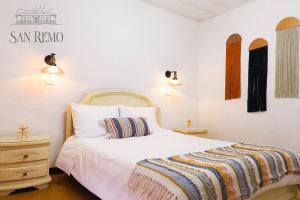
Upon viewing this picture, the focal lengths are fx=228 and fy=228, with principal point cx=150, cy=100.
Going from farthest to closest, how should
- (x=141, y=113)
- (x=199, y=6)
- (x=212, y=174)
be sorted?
1. (x=199, y=6)
2. (x=141, y=113)
3. (x=212, y=174)

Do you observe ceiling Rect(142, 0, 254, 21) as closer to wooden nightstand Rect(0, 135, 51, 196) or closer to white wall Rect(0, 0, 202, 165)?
white wall Rect(0, 0, 202, 165)

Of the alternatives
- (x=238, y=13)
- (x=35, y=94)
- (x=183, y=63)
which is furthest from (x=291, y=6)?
(x=35, y=94)

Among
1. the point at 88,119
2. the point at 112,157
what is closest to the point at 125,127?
the point at 88,119

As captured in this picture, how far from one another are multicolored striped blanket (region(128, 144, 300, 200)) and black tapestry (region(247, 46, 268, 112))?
153 centimetres

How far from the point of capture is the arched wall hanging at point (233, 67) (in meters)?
3.69

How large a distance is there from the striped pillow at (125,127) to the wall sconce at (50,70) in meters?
0.83

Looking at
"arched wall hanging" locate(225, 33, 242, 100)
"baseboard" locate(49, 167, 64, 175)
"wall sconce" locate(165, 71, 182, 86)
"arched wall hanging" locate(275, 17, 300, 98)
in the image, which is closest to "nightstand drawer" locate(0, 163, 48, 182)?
"baseboard" locate(49, 167, 64, 175)

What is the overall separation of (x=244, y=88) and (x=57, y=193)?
299 centimetres

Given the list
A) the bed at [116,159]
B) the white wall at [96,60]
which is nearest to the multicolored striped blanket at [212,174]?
the bed at [116,159]

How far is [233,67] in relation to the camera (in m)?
3.78

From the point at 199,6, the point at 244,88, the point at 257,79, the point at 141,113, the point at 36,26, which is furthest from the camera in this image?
the point at 199,6

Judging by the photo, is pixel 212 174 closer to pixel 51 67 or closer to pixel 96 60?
pixel 51 67

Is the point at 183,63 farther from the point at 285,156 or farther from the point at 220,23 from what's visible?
the point at 285,156

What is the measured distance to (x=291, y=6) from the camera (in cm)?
305
